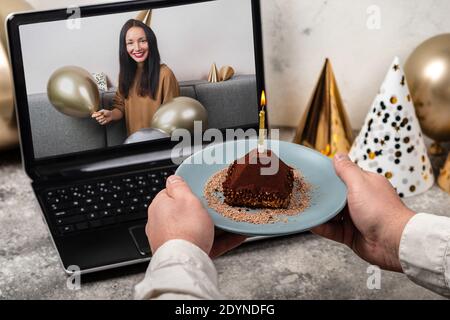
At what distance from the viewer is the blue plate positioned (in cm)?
59

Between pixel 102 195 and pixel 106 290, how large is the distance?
0.53 ft

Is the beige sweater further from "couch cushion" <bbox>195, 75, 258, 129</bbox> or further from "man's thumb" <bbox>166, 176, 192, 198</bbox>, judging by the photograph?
"man's thumb" <bbox>166, 176, 192, 198</bbox>

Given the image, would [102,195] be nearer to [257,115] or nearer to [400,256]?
[257,115]

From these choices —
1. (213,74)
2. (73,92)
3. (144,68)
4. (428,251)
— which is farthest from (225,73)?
(428,251)

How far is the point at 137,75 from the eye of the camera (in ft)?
3.02

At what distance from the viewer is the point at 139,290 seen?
536 millimetres

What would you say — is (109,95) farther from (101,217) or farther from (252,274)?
(252,274)

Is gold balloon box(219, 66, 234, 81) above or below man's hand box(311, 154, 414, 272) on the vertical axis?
above

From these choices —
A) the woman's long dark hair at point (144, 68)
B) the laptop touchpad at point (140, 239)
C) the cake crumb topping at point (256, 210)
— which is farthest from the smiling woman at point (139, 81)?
the cake crumb topping at point (256, 210)

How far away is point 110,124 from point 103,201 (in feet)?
0.42

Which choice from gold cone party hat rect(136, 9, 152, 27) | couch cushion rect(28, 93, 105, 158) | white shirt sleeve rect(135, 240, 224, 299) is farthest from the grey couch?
white shirt sleeve rect(135, 240, 224, 299)

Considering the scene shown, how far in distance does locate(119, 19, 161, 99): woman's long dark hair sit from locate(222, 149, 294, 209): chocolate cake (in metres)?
0.32
